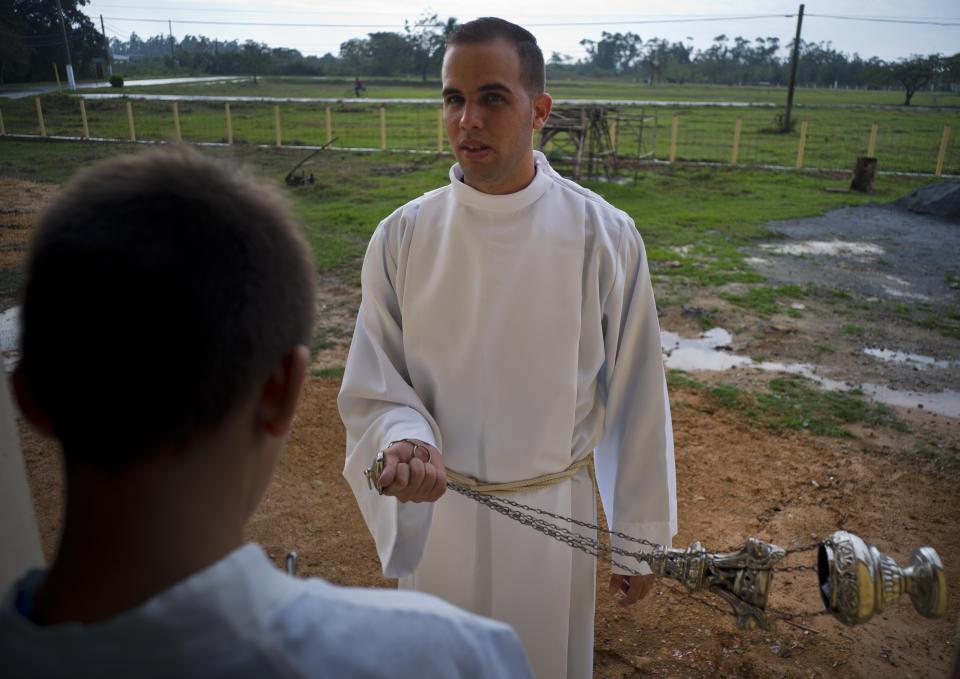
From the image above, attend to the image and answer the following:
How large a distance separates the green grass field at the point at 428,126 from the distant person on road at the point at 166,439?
248 inches

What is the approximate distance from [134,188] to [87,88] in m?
6.52

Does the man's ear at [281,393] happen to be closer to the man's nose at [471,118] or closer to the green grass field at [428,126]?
the man's nose at [471,118]

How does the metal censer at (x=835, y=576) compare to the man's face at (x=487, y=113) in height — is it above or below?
below

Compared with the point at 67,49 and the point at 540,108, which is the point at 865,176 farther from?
the point at 540,108

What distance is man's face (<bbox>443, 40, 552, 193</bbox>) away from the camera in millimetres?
2234

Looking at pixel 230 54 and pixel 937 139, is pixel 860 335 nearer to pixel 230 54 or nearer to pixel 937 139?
pixel 230 54

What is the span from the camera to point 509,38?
7.48ft

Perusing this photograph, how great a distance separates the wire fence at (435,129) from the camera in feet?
22.2

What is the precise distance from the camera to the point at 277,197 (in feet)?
3.03

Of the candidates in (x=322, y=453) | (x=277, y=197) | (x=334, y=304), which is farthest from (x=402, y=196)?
(x=277, y=197)

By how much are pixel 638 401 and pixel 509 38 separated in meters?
1.17

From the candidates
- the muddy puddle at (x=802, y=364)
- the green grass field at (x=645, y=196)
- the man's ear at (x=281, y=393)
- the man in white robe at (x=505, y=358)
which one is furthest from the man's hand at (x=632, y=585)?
the muddy puddle at (x=802, y=364)

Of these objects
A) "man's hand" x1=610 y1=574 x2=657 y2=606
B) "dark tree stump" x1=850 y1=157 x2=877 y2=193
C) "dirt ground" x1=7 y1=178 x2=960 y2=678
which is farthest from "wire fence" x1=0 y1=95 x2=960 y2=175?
"man's hand" x1=610 y1=574 x2=657 y2=606

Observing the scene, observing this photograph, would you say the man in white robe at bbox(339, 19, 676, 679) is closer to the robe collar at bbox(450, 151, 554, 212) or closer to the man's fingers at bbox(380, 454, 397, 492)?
the robe collar at bbox(450, 151, 554, 212)
